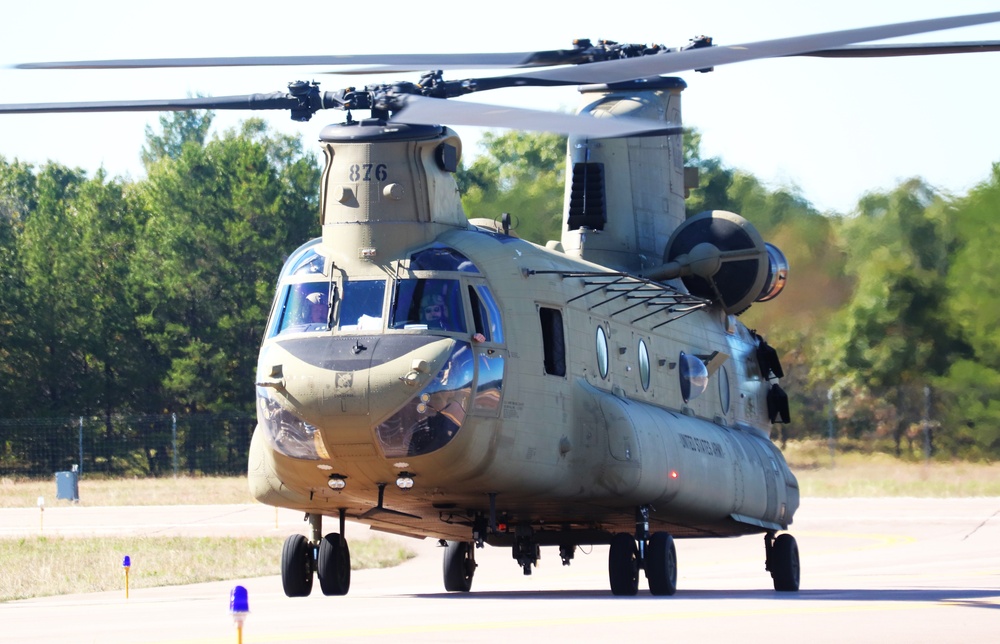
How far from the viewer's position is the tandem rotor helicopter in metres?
16.2

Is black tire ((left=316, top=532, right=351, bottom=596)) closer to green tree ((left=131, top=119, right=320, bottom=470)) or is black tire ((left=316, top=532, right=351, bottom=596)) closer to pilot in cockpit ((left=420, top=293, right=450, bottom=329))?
pilot in cockpit ((left=420, top=293, right=450, bottom=329))

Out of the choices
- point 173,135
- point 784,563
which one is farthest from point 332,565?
point 173,135

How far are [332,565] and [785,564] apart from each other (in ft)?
23.4

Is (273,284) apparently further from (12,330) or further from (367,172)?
Result: (367,172)

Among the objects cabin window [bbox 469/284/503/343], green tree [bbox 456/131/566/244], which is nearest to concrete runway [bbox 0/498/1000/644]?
cabin window [bbox 469/284/503/343]

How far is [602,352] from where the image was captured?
19.3m

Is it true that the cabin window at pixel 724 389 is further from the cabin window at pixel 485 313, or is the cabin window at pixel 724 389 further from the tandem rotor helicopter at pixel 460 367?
the cabin window at pixel 485 313

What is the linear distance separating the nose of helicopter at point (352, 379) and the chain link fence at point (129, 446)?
3182 centimetres

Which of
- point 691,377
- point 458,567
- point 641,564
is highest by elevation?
point 691,377

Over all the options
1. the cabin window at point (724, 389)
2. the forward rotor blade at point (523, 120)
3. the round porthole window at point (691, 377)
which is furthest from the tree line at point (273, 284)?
the forward rotor blade at point (523, 120)

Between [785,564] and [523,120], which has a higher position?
[523,120]

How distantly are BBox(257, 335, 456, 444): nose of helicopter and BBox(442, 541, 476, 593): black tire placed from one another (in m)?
5.43

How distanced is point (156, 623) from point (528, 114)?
234 inches

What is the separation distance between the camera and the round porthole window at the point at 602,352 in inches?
755
